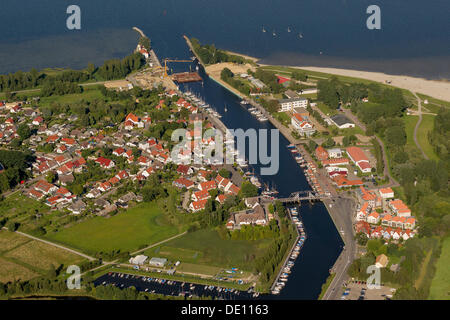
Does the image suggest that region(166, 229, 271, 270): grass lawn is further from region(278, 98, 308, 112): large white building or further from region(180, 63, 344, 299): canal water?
region(278, 98, 308, 112): large white building

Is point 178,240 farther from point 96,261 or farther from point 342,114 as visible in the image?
point 342,114

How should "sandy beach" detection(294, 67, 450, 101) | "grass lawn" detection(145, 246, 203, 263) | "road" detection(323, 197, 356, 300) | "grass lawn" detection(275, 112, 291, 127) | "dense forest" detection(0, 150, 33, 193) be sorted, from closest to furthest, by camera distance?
"road" detection(323, 197, 356, 300) < "grass lawn" detection(145, 246, 203, 263) < "dense forest" detection(0, 150, 33, 193) < "grass lawn" detection(275, 112, 291, 127) < "sandy beach" detection(294, 67, 450, 101)

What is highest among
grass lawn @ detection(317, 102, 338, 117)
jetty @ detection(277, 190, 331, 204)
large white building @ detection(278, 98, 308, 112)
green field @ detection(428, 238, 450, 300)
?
large white building @ detection(278, 98, 308, 112)

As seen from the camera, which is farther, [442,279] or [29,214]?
[29,214]

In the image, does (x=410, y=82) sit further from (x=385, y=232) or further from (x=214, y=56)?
(x=385, y=232)

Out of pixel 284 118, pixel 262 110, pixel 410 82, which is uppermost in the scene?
pixel 410 82

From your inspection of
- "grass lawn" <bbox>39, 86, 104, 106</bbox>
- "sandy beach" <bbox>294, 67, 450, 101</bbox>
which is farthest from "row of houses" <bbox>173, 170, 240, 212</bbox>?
"sandy beach" <bbox>294, 67, 450, 101</bbox>

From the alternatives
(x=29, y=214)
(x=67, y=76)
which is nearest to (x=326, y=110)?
(x=29, y=214)
